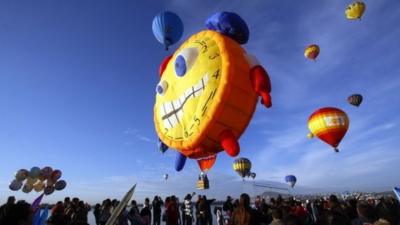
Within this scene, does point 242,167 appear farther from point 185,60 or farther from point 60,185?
point 185,60

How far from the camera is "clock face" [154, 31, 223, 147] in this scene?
783cm

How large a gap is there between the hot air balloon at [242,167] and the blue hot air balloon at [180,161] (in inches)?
646

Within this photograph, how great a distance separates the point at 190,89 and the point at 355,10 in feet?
72.4

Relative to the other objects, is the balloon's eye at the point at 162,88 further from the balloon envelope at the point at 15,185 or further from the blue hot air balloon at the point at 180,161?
the balloon envelope at the point at 15,185

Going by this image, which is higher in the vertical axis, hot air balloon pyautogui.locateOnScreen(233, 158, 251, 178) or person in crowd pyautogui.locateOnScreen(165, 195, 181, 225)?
hot air balloon pyautogui.locateOnScreen(233, 158, 251, 178)

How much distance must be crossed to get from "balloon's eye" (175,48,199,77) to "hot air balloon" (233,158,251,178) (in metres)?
18.0

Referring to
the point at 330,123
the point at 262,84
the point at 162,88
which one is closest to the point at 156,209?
the point at 162,88

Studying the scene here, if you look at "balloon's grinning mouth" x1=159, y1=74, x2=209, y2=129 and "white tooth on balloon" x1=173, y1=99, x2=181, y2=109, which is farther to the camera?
"white tooth on balloon" x1=173, y1=99, x2=181, y2=109

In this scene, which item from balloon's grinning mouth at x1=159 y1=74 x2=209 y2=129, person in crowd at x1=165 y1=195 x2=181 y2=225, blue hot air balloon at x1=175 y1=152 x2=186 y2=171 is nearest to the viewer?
balloon's grinning mouth at x1=159 y1=74 x2=209 y2=129

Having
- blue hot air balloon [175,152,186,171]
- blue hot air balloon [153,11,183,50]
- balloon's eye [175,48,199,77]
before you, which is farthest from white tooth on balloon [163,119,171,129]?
blue hot air balloon [153,11,183,50]

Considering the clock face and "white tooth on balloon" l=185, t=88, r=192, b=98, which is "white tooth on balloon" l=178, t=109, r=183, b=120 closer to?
the clock face

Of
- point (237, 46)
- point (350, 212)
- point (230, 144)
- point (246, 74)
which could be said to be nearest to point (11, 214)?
point (230, 144)

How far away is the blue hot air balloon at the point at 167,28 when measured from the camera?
33.6 ft

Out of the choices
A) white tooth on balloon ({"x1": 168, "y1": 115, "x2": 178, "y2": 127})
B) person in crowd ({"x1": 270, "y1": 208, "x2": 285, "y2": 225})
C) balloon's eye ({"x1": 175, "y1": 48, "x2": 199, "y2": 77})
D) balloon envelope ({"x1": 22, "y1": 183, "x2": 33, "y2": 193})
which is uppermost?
balloon's eye ({"x1": 175, "y1": 48, "x2": 199, "y2": 77})
